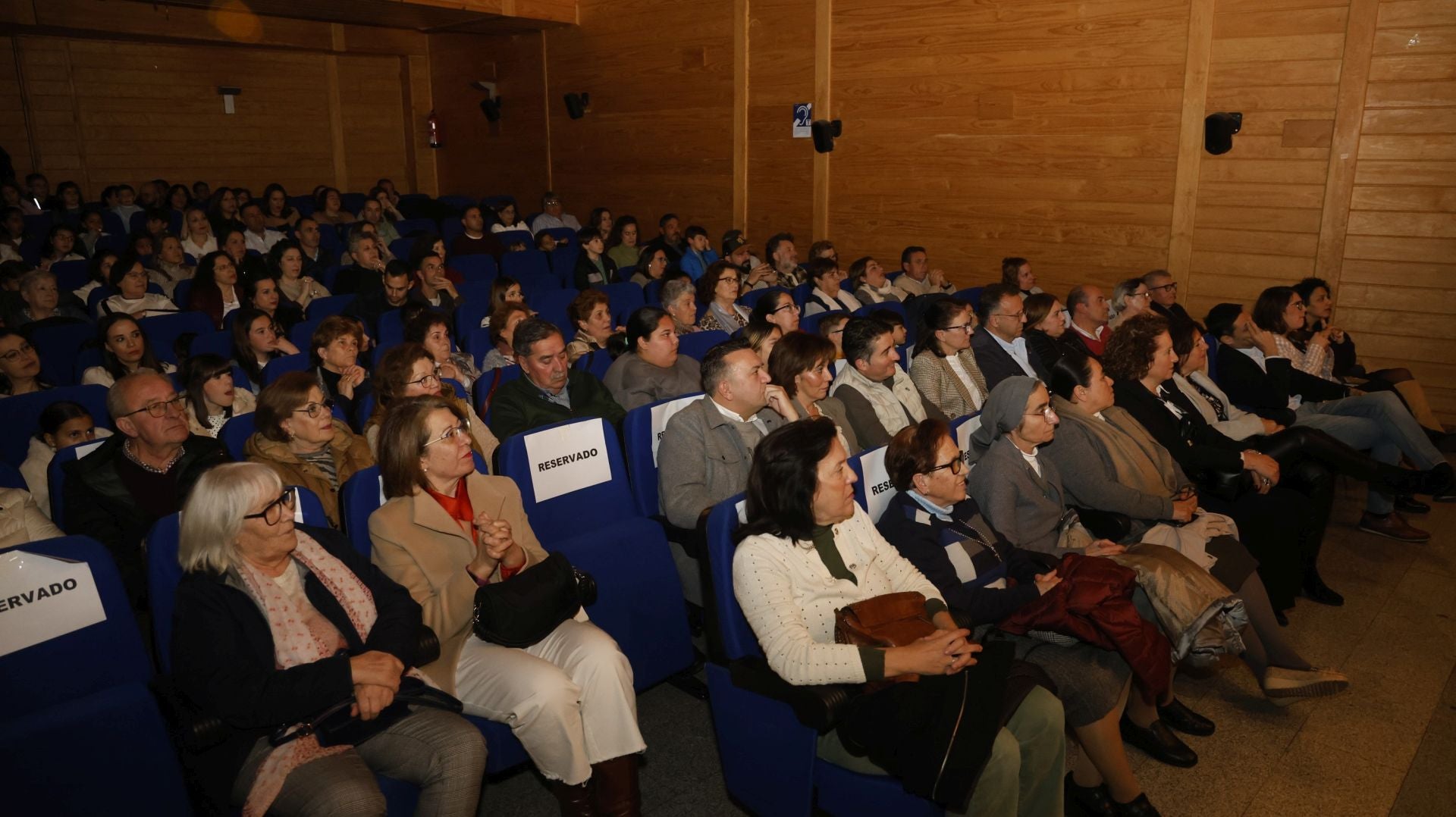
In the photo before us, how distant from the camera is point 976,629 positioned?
111 inches

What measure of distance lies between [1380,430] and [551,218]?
796cm

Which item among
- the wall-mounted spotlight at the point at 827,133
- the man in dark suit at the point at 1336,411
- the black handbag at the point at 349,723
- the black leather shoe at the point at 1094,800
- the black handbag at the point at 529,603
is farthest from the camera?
the wall-mounted spotlight at the point at 827,133

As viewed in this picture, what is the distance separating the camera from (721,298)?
5883 mm

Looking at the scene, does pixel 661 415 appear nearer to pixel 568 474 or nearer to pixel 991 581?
pixel 568 474

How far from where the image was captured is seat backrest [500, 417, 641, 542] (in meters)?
3.00

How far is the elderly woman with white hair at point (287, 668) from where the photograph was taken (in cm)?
200

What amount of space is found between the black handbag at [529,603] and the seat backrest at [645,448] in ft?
3.10

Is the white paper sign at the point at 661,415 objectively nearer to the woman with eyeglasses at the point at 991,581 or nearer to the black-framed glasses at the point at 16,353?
the woman with eyeglasses at the point at 991,581

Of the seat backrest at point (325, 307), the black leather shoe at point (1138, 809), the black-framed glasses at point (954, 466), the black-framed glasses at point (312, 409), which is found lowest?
the black leather shoe at point (1138, 809)

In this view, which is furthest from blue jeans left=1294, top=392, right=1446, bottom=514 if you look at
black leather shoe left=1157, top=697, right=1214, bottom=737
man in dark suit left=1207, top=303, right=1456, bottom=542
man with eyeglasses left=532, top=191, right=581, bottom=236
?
man with eyeglasses left=532, top=191, right=581, bottom=236

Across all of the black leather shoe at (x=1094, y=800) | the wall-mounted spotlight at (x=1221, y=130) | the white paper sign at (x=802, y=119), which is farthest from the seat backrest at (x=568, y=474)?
the white paper sign at (x=802, y=119)

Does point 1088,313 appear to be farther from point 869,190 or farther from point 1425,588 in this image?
point 869,190

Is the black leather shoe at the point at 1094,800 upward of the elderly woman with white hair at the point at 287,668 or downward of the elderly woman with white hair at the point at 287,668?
downward

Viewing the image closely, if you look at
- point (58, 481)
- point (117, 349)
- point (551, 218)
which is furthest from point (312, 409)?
point (551, 218)
